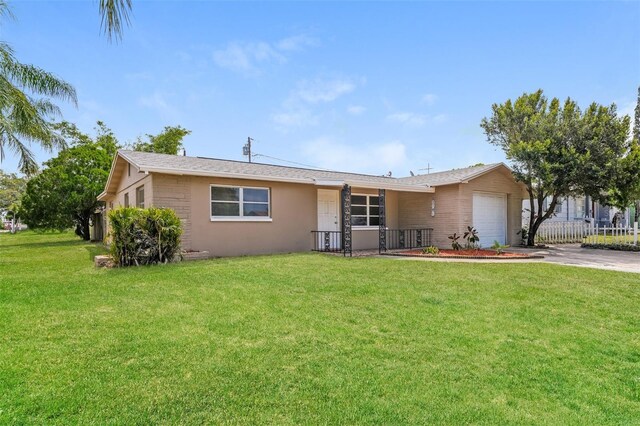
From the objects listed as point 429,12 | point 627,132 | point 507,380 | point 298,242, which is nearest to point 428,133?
point 627,132

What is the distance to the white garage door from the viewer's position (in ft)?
50.4

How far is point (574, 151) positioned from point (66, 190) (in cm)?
2794

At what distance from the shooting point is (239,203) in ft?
40.7

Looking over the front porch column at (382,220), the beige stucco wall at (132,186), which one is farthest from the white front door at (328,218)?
the beige stucco wall at (132,186)

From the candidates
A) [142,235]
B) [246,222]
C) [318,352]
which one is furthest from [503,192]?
[318,352]

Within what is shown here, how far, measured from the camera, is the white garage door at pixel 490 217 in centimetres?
1536

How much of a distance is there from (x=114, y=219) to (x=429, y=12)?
11.0 metres

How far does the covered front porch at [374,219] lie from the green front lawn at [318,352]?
285 inches

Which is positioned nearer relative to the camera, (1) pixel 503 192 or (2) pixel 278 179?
(2) pixel 278 179

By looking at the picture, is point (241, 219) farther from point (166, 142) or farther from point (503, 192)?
point (166, 142)

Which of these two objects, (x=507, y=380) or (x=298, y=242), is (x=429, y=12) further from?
(x=507, y=380)

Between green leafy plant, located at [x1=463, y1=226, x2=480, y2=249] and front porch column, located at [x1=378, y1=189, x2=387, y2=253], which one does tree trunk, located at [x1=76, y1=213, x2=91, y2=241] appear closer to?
front porch column, located at [x1=378, y1=189, x2=387, y2=253]

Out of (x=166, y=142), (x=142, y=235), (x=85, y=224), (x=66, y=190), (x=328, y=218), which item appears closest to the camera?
(x=142, y=235)

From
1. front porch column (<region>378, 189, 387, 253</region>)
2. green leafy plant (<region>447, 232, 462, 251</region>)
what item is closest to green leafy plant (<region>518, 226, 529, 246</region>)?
green leafy plant (<region>447, 232, 462, 251</region>)
